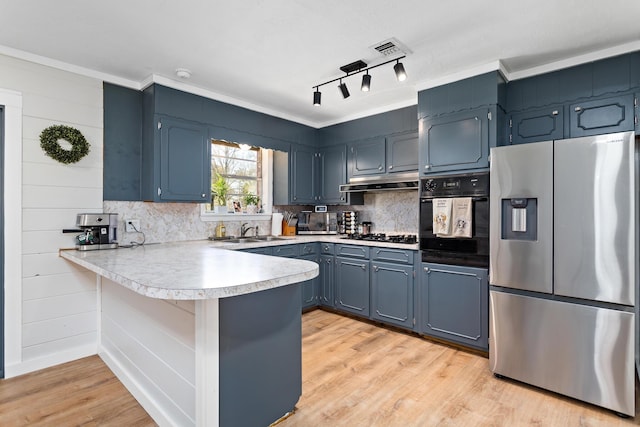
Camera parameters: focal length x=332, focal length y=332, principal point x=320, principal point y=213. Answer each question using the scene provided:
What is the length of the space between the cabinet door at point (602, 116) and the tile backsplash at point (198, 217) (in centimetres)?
167

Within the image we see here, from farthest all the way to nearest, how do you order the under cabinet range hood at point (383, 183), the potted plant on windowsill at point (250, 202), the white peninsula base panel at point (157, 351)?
1. the potted plant on windowsill at point (250, 202)
2. the under cabinet range hood at point (383, 183)
3. the white peninsula base panel at point (157, 351)

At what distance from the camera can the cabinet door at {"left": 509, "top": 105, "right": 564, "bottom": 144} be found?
2.79 meters

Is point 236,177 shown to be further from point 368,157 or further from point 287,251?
point 368,157

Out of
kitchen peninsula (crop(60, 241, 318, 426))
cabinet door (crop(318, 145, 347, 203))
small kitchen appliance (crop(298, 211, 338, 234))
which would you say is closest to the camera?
kitchen peninsula (crop(60, 241, 318, 426))

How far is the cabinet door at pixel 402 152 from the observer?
12.1 feet

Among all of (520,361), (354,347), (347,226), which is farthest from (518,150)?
(347,226)

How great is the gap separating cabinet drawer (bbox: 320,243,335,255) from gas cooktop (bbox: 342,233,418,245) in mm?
231

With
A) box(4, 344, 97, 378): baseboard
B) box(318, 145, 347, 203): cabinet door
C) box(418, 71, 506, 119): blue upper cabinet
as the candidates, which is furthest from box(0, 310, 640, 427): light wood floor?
box(418, 71, 506, 119): blue upper cabinet

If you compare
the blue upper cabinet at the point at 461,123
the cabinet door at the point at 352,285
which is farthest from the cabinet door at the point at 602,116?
the cabinet door at the point at 352,285

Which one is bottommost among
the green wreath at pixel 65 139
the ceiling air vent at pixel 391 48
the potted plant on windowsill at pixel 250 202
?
the potted plant on windowsill at pixel 250 202

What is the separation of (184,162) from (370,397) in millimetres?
2648

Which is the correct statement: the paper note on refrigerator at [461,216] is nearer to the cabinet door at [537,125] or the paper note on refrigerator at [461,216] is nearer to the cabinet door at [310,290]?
the cabinet door at [537,125]

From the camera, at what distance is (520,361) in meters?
2.41

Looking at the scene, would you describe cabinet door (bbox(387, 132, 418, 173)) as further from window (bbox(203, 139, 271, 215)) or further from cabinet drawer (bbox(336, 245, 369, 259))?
window (bbox(203, 139, 271, 215))
